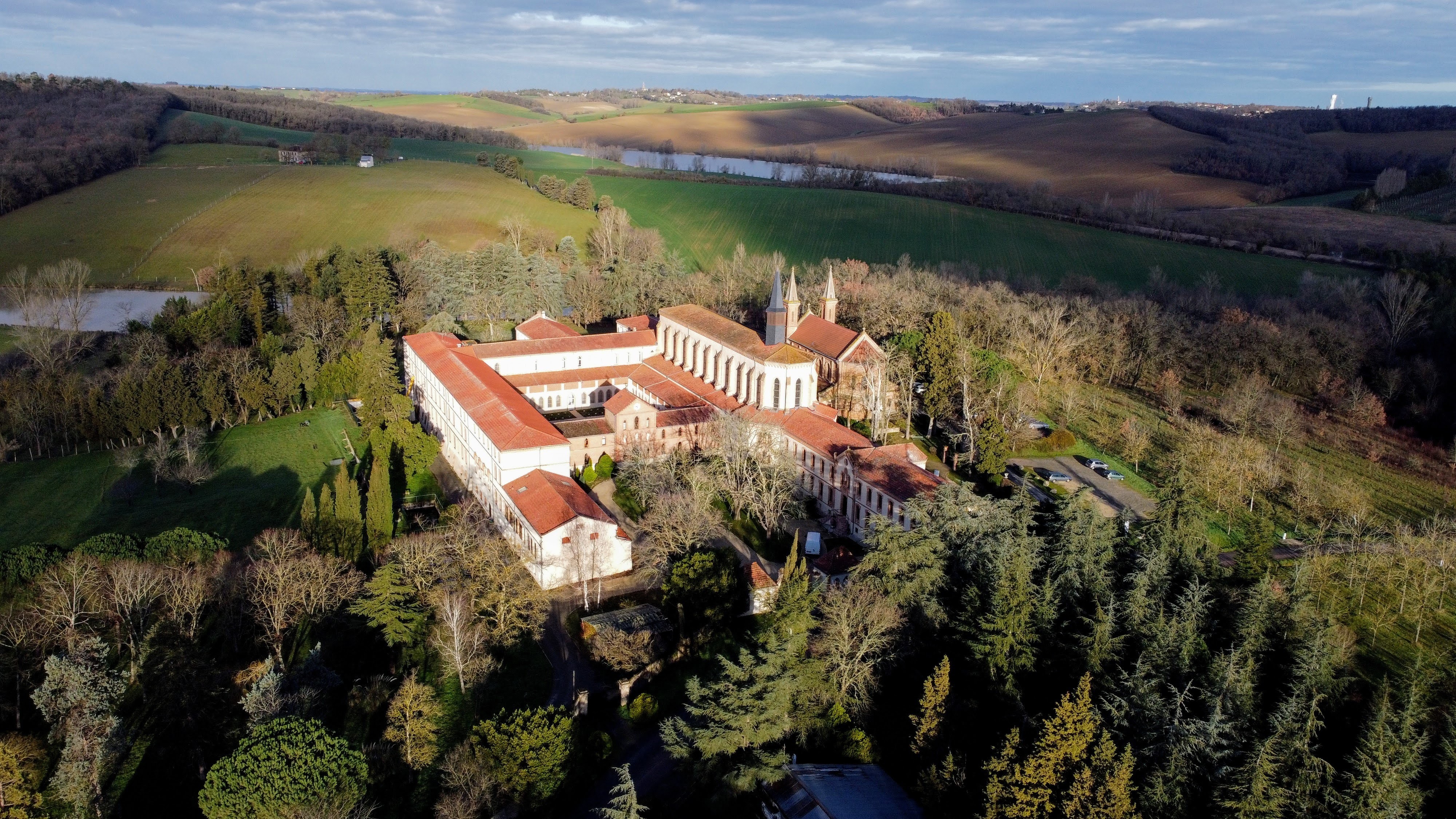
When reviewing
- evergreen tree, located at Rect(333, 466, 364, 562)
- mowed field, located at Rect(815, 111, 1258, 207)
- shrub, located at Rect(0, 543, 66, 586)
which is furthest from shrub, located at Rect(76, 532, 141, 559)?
mowed field, located at Rect(815, 111, 1258, 207)

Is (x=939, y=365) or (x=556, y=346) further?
(x=556, y=346)

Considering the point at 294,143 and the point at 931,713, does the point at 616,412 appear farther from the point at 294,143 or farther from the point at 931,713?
the point at 294,143

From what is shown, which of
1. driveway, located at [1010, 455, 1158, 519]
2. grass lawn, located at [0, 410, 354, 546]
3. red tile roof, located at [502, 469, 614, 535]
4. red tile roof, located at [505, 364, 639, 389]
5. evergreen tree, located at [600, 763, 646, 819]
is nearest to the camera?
evergreen tree, located at [600, 763, 646, 819]

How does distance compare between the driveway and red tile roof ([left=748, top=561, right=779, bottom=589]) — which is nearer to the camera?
red tile roof ([left=748, top=561, right=779, bottom=589])

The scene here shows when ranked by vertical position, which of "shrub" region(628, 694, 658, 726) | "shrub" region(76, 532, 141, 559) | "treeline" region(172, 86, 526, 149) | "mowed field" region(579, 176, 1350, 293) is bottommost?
"shrub" region(628, 694, 658, 726)

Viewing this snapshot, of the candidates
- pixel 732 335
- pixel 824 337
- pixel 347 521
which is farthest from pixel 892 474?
pixel 347 521

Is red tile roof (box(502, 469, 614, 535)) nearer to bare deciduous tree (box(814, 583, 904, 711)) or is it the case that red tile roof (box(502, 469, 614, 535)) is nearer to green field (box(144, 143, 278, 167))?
bare deciduous tree (box(814, 583, 904, 711))

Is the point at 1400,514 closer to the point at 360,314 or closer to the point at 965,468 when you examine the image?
the point at 965,468
